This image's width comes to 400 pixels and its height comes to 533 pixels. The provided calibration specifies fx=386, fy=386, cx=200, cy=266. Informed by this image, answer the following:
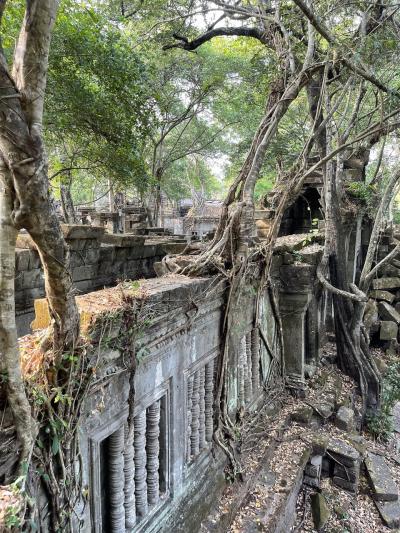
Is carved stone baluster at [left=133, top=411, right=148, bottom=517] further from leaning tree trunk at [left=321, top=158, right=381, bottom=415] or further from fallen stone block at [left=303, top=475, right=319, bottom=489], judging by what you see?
leaning tree trunk at [left=321, top=158, right=381, bottom=415]

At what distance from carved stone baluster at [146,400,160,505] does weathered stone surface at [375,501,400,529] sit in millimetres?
3716

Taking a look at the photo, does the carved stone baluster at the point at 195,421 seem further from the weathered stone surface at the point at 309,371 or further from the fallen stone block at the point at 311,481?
the weathered stone surface at the point at 309,371

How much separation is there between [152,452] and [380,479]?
430cm

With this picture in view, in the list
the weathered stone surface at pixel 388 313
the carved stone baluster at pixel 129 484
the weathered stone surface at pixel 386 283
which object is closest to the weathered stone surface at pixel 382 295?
the weathered stone surface at pixel 386 283

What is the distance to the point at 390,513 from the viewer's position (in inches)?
204

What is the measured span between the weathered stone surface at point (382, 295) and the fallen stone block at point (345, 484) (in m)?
7.77

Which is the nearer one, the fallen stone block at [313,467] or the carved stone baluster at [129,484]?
the carved stone baluster at [129,484]

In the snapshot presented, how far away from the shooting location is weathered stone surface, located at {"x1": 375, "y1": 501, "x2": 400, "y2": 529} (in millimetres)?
5062

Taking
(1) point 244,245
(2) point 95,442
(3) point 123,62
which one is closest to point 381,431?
(1) point 244,245

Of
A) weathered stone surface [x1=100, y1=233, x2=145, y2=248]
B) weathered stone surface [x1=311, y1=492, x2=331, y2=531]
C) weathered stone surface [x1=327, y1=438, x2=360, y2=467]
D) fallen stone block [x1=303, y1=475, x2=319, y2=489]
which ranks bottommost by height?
weathered stone surface [x1=311, y1=492, x2=331, y2=531]

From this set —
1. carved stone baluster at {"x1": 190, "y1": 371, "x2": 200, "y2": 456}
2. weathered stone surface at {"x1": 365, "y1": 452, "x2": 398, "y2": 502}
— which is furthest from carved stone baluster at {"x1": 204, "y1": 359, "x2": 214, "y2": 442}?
weathered stone surface at {"x1": 365, "y1": 452, "x2": 398, "y2": 502}

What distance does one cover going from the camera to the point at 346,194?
980 centimetres

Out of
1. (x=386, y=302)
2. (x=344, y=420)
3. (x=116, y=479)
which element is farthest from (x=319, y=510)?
(x=386, y=302)

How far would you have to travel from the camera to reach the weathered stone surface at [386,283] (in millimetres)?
12275
